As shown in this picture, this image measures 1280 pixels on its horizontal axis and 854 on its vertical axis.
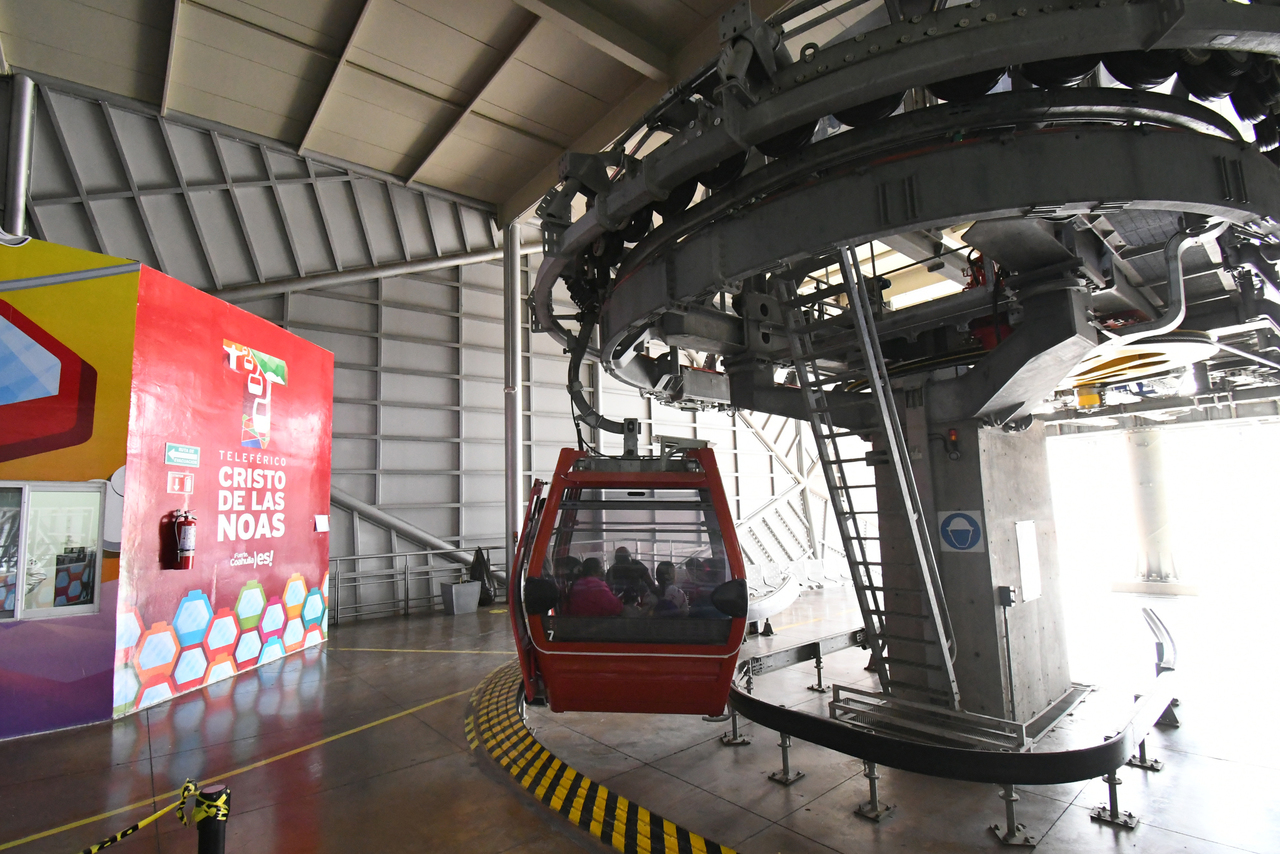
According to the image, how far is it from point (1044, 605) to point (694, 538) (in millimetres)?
3517

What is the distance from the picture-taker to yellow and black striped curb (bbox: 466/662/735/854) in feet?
12.6

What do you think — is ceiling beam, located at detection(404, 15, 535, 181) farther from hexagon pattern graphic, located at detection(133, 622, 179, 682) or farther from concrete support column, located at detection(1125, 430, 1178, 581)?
concrete support column, located at detection(1125, 430, 1178, 581)

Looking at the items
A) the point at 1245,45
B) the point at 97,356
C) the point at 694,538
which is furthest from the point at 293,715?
the point at 1245,45

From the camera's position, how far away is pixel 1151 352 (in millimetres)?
5977

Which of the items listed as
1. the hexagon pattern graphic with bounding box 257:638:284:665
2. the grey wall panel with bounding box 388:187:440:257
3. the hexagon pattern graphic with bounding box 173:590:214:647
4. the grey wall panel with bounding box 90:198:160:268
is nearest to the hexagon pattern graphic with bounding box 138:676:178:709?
the hexagon pattern graphic with bounding box 173:590:214:647

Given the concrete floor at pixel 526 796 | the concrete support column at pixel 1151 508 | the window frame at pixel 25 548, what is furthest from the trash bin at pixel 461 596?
the concrete support column at pixel 1151 508

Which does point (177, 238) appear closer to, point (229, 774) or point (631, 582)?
point (229, 774)

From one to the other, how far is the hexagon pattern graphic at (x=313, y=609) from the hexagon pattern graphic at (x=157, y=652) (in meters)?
2.51

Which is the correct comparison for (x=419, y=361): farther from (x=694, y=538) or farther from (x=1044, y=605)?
(x=1044, y=605)

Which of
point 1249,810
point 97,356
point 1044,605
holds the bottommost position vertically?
point 1249,810

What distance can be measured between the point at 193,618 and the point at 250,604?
942 millimetres

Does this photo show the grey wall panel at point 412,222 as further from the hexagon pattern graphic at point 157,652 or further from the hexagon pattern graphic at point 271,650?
the hexagon pattern graphic at point 157,652

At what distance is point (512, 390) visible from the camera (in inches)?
538

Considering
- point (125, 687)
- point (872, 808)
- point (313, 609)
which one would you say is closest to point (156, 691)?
point (125, 687)
